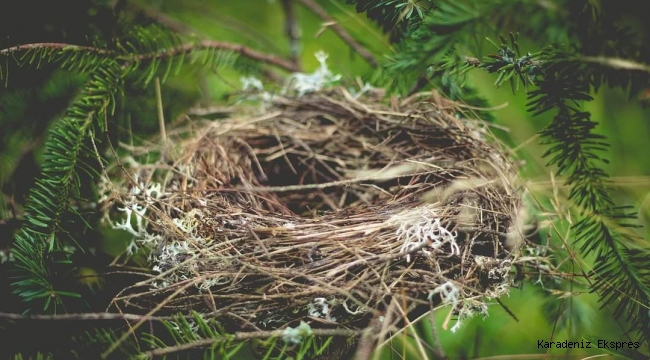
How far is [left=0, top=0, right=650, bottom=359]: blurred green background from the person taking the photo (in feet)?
3.76

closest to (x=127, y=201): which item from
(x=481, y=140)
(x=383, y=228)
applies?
(x=383, y=228)

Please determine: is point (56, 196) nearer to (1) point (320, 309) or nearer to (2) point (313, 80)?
(1) point (320, 309)

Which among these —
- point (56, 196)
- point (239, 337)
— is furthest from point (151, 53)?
point (239, 337)

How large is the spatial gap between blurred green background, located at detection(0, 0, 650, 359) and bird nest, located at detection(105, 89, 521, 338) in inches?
5.5

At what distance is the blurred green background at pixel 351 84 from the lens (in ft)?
3.76

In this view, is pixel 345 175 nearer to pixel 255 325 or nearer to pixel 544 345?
pixel 255 325

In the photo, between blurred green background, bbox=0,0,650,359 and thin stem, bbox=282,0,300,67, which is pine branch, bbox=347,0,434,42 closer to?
blurred green background, bbox=0,0,650,359

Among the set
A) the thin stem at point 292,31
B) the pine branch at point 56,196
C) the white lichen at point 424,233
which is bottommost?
the pine branch at point 56,196

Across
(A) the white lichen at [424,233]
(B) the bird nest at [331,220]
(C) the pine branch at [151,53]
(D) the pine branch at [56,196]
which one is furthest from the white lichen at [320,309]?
(C) the pine branch at [151,53]

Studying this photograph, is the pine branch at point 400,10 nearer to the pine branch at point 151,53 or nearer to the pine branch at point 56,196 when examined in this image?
the pine branch at point 151,53

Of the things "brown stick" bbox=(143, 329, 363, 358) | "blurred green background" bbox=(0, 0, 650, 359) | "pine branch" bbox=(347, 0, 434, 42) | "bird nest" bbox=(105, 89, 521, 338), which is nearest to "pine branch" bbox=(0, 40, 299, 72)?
"blurred green background" bbox=(0, 0, 650, 359)

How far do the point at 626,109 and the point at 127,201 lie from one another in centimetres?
189

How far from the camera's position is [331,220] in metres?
1.03

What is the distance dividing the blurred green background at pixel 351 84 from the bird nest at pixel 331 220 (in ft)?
0.46
